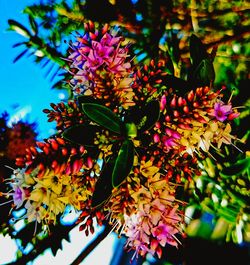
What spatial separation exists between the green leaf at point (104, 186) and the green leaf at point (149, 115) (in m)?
0.10

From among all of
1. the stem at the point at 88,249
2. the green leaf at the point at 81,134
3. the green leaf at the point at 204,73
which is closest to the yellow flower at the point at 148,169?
the green leaf at the point at 81,134

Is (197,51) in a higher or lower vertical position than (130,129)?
higher

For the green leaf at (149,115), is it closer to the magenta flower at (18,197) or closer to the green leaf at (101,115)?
the green leaf at (101,115)

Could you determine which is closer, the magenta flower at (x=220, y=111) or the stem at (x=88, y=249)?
the magenta flower at (x=220, y=111)

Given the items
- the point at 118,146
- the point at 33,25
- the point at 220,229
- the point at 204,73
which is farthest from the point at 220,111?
the point at 220,229

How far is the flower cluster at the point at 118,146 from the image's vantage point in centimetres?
68

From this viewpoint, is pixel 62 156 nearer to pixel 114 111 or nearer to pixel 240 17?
pixel 114 111

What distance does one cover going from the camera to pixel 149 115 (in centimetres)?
69

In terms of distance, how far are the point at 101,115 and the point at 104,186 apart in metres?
0.15

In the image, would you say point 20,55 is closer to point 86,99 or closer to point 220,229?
point 86,99

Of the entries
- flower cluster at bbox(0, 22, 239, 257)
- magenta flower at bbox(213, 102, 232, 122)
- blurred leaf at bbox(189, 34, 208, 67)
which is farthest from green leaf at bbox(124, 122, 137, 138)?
blurred leaf at bbox(189, 34, 208, 67)

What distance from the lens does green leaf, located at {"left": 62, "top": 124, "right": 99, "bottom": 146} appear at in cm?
68

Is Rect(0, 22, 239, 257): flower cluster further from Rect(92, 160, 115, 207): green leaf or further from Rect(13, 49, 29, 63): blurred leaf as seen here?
Rect(13, 49, 29, 63): blurred leaf

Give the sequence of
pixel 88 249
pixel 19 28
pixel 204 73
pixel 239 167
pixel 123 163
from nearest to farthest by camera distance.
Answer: pixel 123 163 → pixel 204 73 → pixel 239 167 → pixel 19 28 → pixel 88 249
